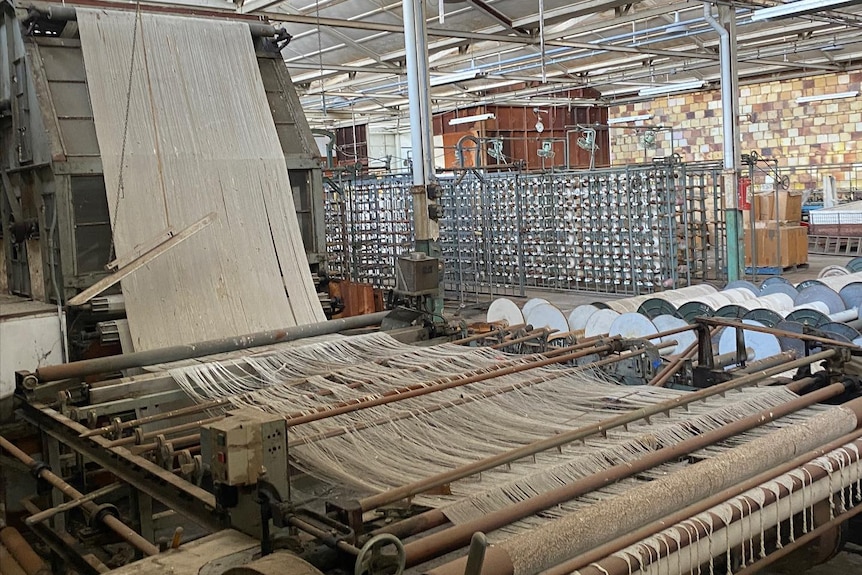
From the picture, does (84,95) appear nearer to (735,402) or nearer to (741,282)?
(735,402)

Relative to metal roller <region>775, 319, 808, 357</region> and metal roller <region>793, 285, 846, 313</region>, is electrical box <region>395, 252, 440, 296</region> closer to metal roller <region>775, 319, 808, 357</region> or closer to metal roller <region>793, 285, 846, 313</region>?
metal roller <region>775, 319, 808, 357</region>

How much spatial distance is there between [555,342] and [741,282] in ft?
11.9

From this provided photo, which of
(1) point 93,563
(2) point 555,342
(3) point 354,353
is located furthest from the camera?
(2) point 555,342

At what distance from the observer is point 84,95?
438 centimetres

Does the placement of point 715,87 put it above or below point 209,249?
above

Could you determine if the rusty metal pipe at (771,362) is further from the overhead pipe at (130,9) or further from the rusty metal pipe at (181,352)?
the overhead pipe at (130,9)

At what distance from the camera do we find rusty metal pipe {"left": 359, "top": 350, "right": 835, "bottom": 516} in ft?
6.40

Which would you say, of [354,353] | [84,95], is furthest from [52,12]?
[354,353]

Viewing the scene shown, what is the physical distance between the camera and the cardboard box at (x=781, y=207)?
1375 cm

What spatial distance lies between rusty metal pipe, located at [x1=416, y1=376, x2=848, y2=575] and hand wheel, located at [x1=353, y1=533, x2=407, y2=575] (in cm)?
5

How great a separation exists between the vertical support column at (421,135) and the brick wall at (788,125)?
35.4 feet

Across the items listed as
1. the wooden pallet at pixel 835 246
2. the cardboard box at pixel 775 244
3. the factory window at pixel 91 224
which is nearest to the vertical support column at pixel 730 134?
the cardboard box at pixel 775 244

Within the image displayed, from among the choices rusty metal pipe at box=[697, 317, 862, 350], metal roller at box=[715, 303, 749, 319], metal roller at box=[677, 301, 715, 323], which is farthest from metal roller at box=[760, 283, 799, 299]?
rusty metal pipe at box=[697, 317, 862, 350]

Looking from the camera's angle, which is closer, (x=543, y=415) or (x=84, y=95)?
(x=543, y=415)
